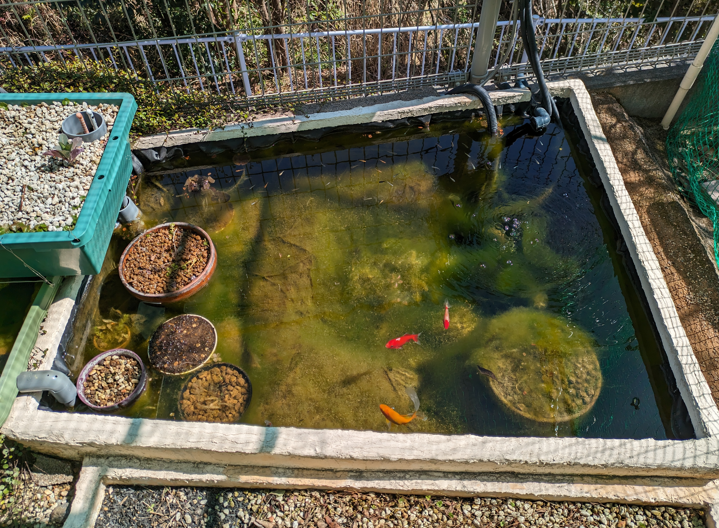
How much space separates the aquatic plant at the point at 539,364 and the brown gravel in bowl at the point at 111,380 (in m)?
2.70

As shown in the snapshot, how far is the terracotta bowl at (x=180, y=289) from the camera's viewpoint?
4.05 m

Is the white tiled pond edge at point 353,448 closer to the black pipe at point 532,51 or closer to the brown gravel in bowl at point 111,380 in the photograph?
the brown gravel in bowl at point 111,380

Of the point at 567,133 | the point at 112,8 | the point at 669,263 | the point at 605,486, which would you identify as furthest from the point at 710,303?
the point at 112,8

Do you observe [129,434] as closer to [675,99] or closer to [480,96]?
[480,96]

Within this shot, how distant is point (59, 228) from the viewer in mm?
3396

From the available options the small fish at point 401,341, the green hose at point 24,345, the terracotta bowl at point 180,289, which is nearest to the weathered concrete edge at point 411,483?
the green hose at point 24,345

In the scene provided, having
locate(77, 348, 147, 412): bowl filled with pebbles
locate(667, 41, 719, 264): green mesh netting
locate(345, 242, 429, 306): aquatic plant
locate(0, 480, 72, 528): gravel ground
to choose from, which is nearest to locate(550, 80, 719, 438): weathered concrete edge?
locate(667, 41, 719, 264): green mesh netting

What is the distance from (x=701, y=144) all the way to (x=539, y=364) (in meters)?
3.66

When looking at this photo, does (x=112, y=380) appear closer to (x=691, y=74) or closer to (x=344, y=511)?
(x=344, y=511)

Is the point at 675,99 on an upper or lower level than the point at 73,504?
upper

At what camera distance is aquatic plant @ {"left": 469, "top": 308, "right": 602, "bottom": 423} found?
371 cm

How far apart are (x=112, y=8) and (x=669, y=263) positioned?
7534mm

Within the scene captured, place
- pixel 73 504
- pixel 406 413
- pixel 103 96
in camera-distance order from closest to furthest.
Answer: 1. pixel 73 504
2. pixel 406 413
3. pixel 103 96

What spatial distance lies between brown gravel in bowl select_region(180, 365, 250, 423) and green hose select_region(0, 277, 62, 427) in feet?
3.57
